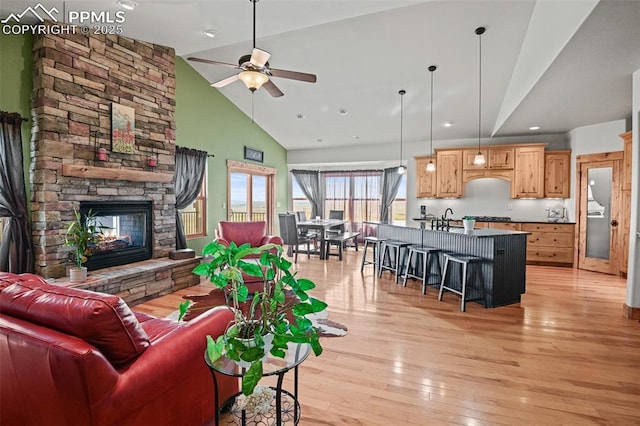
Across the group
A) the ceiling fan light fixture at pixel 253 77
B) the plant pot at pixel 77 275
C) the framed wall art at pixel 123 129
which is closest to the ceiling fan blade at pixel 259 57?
the ceiling fan light fixture at pixel 253 77

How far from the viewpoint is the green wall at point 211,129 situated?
548 centimetres

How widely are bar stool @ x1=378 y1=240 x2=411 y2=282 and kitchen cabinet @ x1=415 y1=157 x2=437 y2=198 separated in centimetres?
234

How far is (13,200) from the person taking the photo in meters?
3.30

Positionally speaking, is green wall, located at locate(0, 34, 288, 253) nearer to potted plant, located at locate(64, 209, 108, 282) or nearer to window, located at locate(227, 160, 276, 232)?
window, located at locate(227, 160, 276, 232)

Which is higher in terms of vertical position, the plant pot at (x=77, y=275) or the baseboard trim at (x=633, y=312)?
the plant pot at (x=77, y=275)

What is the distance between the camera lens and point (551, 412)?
6.46ft

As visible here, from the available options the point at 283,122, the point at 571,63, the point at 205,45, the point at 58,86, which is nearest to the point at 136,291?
the point at 58,86

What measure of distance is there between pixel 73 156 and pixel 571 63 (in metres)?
5.61

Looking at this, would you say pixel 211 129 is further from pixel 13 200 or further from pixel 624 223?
pixel 624 223

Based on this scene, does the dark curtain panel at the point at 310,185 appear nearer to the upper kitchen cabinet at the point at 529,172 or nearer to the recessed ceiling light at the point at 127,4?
the upper kitchen cabinet at the point at 529,172

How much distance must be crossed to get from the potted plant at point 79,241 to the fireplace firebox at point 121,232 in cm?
15

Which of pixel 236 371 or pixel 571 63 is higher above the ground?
pixel 571 63

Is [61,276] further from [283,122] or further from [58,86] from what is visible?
[283,122]

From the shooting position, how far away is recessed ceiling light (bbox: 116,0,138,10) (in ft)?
10.5
